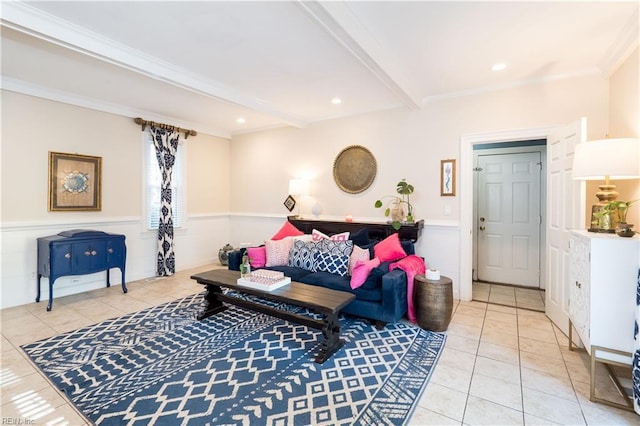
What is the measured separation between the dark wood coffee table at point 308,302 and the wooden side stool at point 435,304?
0.84m

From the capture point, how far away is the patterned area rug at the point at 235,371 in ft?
6.06

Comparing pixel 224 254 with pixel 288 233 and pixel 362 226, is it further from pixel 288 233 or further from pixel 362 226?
pixel 362 226

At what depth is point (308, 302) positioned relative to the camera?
252 cm

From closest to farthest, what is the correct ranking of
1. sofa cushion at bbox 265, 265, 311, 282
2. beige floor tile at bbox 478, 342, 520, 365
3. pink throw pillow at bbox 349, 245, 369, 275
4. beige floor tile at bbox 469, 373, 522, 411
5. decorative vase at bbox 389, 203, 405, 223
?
beige floor tile at bbox 469, 373, 522, 411 < beige floor tile at bbox 478, 342, 520, 365 < pink throw pillow at bbox 349, 245, 369, 275 < sofa cushion at bbox 265, 265, 311, 282 < decorative vase at bbox 389, 203, 405, 223

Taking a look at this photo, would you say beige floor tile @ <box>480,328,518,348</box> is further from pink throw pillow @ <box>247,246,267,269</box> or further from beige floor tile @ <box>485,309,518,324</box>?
pink throw pillow @ <box>247,246,267,269</box>

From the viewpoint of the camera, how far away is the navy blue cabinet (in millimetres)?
3596

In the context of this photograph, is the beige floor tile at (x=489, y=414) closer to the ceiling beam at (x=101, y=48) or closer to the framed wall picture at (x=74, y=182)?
the ceiling beam at (x=101, y=48)

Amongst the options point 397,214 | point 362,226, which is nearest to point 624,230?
point 397,214

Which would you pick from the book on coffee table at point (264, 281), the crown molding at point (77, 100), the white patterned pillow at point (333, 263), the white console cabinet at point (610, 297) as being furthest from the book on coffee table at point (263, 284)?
the crown molding at point (77, 100)

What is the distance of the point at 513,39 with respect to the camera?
263 centimetres

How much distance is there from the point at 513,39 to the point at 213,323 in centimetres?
397

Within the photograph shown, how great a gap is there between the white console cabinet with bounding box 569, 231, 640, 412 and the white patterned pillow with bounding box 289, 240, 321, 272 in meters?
2.56

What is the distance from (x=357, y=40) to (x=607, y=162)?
210 cm

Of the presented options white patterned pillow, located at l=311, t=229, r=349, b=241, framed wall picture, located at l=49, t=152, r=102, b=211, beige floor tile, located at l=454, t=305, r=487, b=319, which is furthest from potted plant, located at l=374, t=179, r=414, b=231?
framed wall picture, located at l=49, t=152, r=102, b=211
